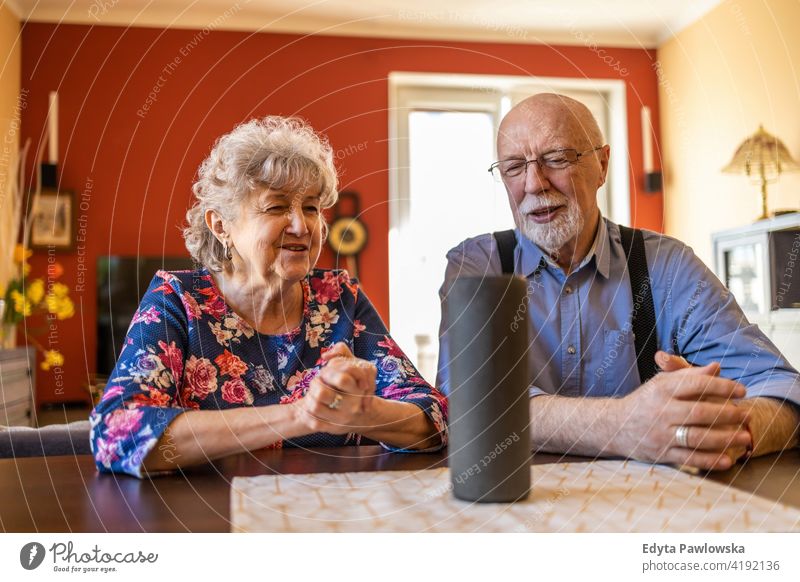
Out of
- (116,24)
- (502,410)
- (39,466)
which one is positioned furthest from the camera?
(116,24)

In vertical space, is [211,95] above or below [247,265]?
above

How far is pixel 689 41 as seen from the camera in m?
3.09

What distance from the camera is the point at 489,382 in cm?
53

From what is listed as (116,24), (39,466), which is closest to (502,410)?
(39,466)

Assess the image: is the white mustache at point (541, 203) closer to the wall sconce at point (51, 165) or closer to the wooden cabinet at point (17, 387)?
the wooden cabinet at point (17, 387)

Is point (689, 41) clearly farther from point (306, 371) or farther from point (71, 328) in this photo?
point (71, 328)

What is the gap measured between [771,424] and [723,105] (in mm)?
A: 2631

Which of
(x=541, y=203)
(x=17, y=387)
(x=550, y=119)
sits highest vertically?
(x=550, y=119)

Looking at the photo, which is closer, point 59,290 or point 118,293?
point 59,290

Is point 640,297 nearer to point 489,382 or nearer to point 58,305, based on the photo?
point 489,382

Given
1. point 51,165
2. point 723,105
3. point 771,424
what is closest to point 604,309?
point 771,424

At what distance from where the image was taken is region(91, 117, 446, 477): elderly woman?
0.86 m

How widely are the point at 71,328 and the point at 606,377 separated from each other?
8.83 feet

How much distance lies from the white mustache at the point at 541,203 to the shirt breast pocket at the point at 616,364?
23 centimetres
